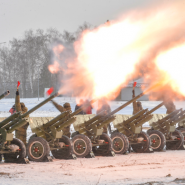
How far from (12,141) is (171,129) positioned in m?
8.19

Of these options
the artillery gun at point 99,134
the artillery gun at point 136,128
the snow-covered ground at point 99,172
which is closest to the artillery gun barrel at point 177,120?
the artillery gun at point 136,128

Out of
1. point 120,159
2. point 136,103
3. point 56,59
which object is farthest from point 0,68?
point 120,159

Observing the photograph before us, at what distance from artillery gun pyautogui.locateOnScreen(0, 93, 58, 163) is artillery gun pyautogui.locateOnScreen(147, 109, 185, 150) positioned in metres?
7.40

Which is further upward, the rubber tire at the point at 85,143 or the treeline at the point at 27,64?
the treeline at the point at 27,64

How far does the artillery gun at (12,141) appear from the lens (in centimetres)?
1351

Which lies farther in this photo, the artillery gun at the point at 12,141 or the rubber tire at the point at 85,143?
the rubber tire at the point at 85,143

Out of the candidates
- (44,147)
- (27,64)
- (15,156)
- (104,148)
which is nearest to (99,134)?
(104,148)

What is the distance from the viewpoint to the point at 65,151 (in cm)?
1516

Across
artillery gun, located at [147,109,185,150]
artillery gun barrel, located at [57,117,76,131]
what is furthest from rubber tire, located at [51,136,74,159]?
artillery gun, located at [147,109,185,150]

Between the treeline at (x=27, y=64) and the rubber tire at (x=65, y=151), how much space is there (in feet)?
152

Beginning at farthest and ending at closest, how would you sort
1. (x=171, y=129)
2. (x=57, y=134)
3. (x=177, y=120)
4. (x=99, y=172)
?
(x=177, y=120), (x=171, y=129), (x=57, y=134), (x=99, y=172)

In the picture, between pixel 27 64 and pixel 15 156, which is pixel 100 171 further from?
pixel 27 64

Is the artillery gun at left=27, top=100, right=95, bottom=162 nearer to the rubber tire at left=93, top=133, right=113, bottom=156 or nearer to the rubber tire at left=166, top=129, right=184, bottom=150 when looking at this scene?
the rubber tire at left=93, top=133, right=113, bottom=156

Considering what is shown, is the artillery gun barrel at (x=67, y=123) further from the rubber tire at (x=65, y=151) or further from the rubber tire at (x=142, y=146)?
the rubber tire at (x=142, y=146)
